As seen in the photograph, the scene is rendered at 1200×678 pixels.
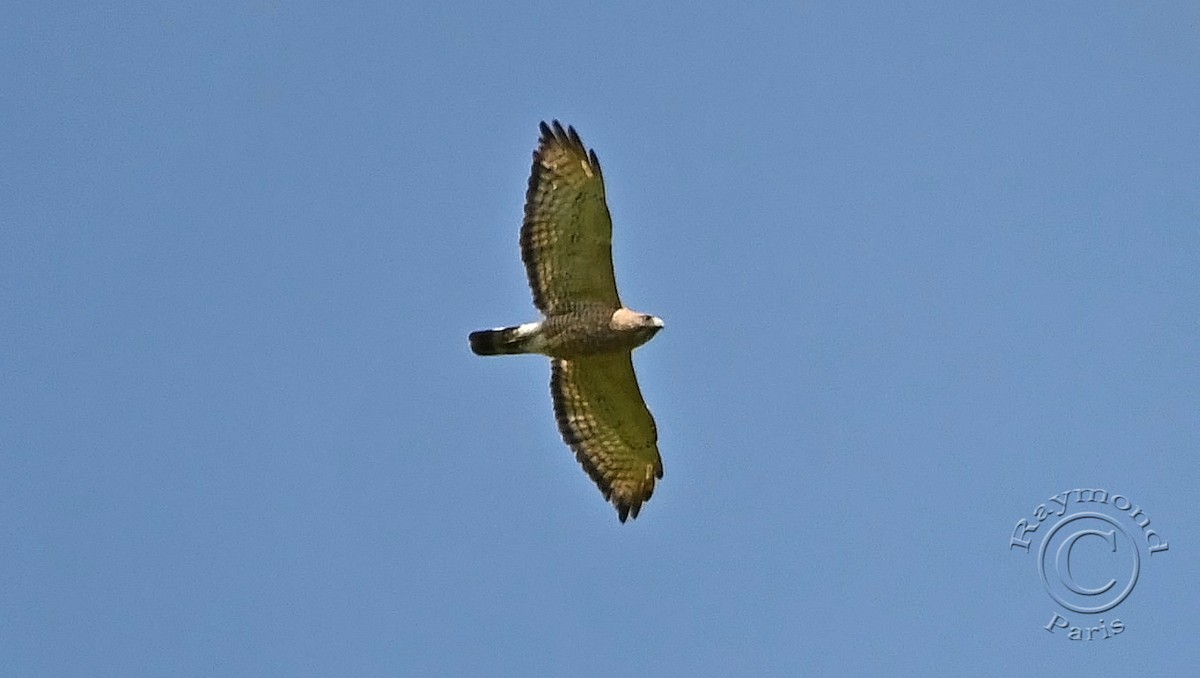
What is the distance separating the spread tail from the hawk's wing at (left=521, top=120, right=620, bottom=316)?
37 centimetres

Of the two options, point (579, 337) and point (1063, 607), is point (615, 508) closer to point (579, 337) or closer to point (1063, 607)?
point (579, 337)

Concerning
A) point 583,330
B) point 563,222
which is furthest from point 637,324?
point 563,222

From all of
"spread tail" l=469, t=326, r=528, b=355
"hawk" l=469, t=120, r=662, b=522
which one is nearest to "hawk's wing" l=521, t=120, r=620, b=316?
"hawk" l=469, t=120, r=662, b=522

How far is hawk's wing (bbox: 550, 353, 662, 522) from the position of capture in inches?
804

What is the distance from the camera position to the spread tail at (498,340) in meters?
19.7

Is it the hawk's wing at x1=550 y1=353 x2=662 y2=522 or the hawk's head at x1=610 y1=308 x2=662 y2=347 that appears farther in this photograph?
the hawk's wing at x1=550 y1=353 x2=662 y2=522

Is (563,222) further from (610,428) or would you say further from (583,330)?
(610,428)

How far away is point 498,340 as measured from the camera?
19703mm

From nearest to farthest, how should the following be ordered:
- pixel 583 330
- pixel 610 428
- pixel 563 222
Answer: pixel 563 222 → pixel 583 330 → pixel 610 428

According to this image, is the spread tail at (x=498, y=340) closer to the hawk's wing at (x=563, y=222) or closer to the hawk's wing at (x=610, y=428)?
the hawk's wing at (x=563, y=222)

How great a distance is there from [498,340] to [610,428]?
5.95 feet

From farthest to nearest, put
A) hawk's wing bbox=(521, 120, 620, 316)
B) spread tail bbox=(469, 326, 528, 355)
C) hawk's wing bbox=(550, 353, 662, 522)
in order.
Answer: hawk's wing bbox=(550, 353, 662, 522), spread tail bbox=(469, 326, 528, 355), hawk's wing bbox=(521, 120, 620, 316)

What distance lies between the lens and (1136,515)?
1972cm

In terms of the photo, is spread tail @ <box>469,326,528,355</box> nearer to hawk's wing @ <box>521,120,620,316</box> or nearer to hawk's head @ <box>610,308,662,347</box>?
hawk's wing @ <box>521,120,620,316</box>
